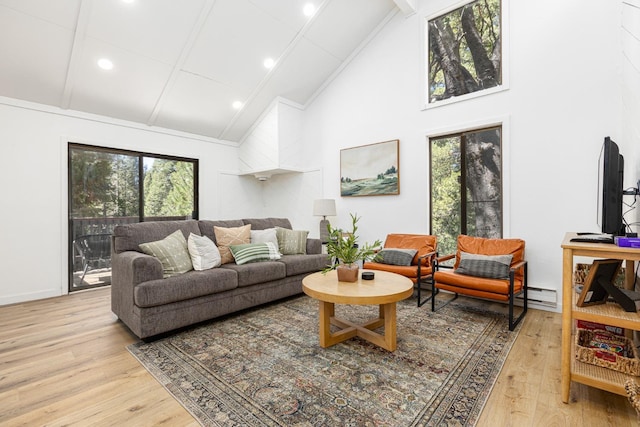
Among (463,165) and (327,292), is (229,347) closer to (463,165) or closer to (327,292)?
(327,292)

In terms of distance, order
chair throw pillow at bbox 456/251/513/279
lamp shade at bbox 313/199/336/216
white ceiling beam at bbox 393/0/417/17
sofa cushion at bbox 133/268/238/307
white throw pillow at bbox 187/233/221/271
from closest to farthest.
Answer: sofa cushion at bbox 133/268/238/307
chair throw pillow at bbox 456/251/513/279
white throw pillow at bbox 187/233/221/271
white ceiling beam at bbox 393/0/417/17
lamp shade at bbox 313/199/336/216

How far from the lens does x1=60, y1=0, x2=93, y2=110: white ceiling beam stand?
9.65ft

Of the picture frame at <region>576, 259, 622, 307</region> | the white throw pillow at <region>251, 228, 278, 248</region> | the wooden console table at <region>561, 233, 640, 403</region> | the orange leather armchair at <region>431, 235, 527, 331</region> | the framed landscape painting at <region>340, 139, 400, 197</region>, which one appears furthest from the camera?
the framed landscape painting at <region>340, 139, 400, 197</region>

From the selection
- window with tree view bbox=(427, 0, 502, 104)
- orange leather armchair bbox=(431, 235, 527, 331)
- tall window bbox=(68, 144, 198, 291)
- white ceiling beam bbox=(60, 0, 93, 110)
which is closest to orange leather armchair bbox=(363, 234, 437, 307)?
orange leather armchair bbox=(431, 235, 527, 331)

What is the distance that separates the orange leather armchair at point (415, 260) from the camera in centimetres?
333

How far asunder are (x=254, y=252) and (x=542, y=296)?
3153 mm

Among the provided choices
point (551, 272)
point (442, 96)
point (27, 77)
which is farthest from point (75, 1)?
point (551, 272)

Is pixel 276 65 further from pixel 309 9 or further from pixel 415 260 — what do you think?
pixel 415 260

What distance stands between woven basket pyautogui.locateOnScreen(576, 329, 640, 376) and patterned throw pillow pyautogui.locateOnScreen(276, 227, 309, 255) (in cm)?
282

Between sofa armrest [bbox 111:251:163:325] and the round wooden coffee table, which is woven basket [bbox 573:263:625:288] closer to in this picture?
the round wooden coffee table

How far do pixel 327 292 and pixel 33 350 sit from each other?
2389mm

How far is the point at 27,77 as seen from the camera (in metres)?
3.33

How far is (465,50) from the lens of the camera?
372 cm

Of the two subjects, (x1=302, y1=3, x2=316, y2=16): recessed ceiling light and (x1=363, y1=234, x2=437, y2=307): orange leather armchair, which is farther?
(x1=302, y1=3, x2=316, y2=16): recessed ceiling light
